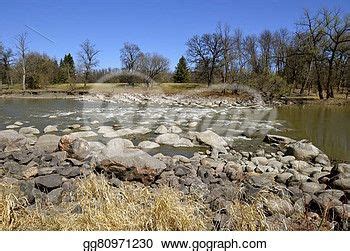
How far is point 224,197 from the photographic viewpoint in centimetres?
468

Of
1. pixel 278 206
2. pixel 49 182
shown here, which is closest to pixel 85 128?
pixel 49 182

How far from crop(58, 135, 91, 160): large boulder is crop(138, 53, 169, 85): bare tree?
283 inches

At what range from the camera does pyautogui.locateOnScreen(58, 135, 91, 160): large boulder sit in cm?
728

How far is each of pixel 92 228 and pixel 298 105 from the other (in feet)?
85.4

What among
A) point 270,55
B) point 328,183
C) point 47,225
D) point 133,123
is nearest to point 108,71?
point 133,123

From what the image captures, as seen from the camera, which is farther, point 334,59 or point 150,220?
point 334,59

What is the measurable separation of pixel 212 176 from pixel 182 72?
1197 centimetres

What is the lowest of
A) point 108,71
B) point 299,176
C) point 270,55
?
point 299,176

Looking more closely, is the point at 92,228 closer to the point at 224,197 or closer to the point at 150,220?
the point at 150,220

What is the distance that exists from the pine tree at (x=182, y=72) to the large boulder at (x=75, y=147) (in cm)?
922

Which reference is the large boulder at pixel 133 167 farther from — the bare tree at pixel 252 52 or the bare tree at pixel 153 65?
the bare tree at pixel 252 52

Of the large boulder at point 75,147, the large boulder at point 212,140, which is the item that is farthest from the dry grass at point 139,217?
the large boulder at point 212,140

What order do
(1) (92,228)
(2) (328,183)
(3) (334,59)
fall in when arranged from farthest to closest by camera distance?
(3) (334,59)
(2) (328,183)
(1) (92,228)

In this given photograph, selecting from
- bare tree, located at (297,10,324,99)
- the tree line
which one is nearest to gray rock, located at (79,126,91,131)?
the tree line
